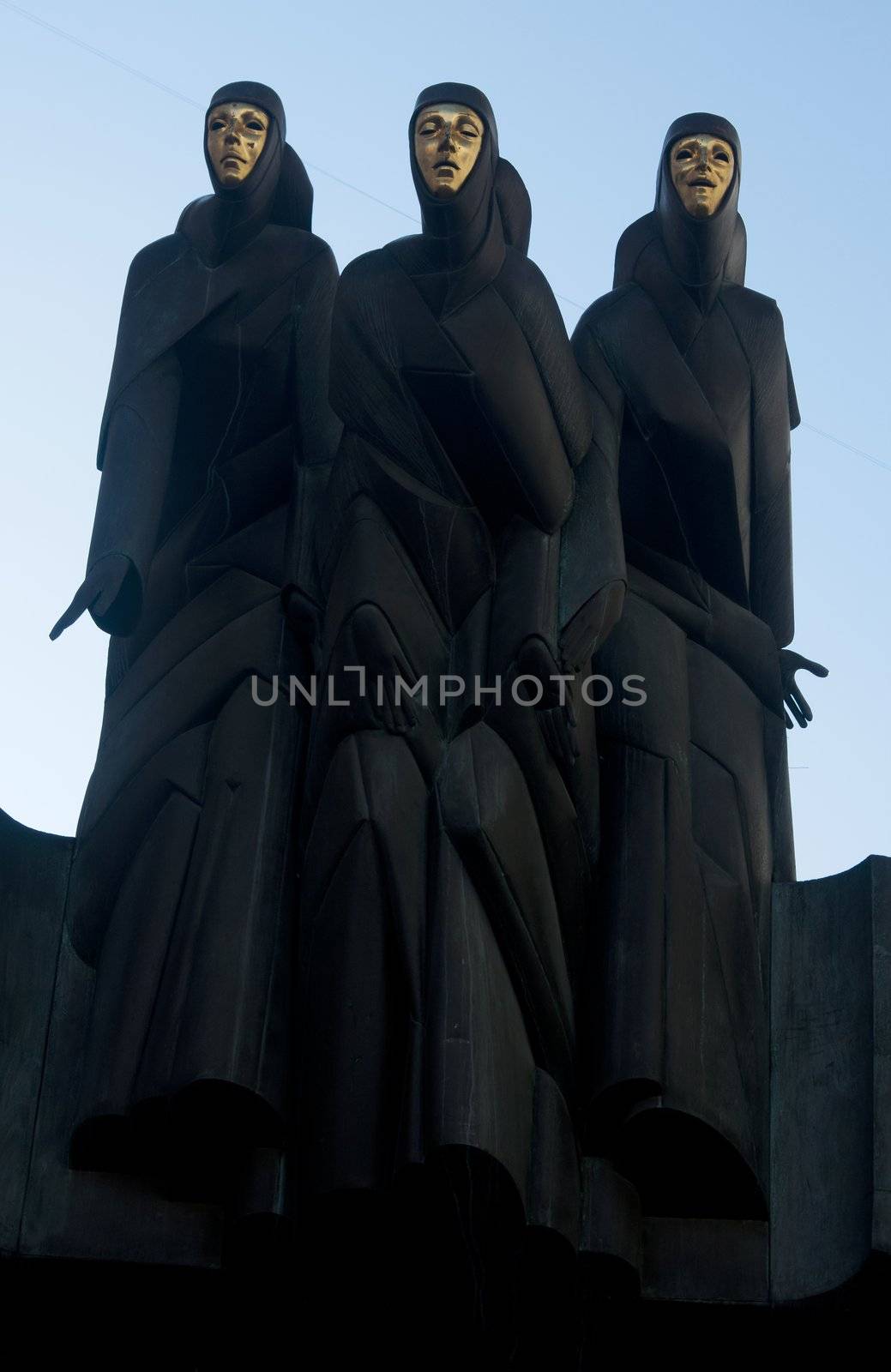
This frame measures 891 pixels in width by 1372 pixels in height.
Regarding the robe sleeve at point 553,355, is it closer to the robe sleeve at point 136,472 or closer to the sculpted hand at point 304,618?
the sculpted hand at point 304,618

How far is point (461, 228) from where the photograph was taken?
11.1 meters

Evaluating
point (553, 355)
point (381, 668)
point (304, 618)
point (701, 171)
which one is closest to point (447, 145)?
point (553, 355)

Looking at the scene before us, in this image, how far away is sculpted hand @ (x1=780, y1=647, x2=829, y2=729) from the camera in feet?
38.7

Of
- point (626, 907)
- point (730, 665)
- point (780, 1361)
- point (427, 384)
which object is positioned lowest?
point (780, 1361)

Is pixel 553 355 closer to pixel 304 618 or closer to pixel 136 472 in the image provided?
pixel 304 618

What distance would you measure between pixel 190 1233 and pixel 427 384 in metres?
3.39

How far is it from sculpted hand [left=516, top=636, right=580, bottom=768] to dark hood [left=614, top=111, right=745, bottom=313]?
2.16 meters

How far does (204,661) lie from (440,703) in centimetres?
105

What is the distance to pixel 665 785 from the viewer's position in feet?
35.6

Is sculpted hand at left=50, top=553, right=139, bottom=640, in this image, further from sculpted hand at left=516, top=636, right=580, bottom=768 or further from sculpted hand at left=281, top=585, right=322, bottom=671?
sculpted hand at left=516, top=636, right=580, bottom=768

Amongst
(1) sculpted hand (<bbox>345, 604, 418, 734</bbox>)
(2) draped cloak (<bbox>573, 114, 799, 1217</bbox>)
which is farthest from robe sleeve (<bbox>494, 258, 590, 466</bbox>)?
(1) sculpted hand (<bbox>345, 604, 418, 734</bbox>)

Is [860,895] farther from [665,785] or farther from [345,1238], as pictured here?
[345,1238]

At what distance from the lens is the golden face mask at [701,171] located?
12008 mm

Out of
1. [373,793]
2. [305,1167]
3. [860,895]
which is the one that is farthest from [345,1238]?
[860,895]
